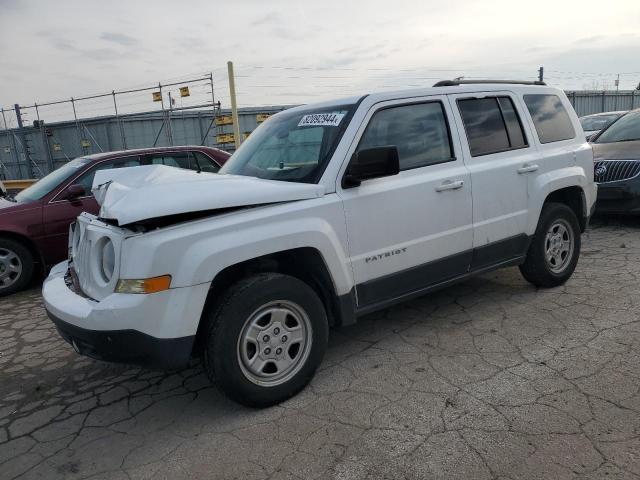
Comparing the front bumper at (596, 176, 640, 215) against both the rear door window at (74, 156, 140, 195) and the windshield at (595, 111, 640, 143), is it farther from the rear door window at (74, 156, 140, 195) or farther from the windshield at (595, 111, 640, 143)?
the rear door window at (74, 156, 140, 195)

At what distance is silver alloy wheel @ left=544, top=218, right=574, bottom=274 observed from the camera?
15.3ft

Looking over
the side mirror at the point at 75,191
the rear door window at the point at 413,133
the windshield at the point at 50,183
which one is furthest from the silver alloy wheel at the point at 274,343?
the windshield at the point at 50,183

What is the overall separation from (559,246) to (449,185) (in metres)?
1.74

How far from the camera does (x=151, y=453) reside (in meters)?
2.73

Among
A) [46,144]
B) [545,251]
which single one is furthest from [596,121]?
[46,144]

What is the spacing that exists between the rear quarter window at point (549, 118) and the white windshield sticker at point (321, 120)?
80.4 inches

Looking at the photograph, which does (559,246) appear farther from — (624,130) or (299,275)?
(624,130)

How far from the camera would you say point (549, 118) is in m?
4.65

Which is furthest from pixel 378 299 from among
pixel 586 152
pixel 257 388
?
pixel 586 152

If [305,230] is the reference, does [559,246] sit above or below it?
below

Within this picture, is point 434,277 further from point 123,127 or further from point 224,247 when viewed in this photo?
point 123,127

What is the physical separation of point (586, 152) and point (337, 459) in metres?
3.94

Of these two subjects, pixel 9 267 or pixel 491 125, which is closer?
pixel 491 125

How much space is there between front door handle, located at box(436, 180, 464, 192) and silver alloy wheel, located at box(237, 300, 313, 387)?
4.73ft
